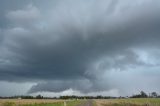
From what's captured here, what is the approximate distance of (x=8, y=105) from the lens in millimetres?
56531

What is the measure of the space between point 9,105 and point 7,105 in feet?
1.40

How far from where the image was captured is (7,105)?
5641cm

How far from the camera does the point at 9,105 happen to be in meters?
56.2

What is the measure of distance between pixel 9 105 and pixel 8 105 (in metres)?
0.38

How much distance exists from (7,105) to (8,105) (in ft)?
0.65
